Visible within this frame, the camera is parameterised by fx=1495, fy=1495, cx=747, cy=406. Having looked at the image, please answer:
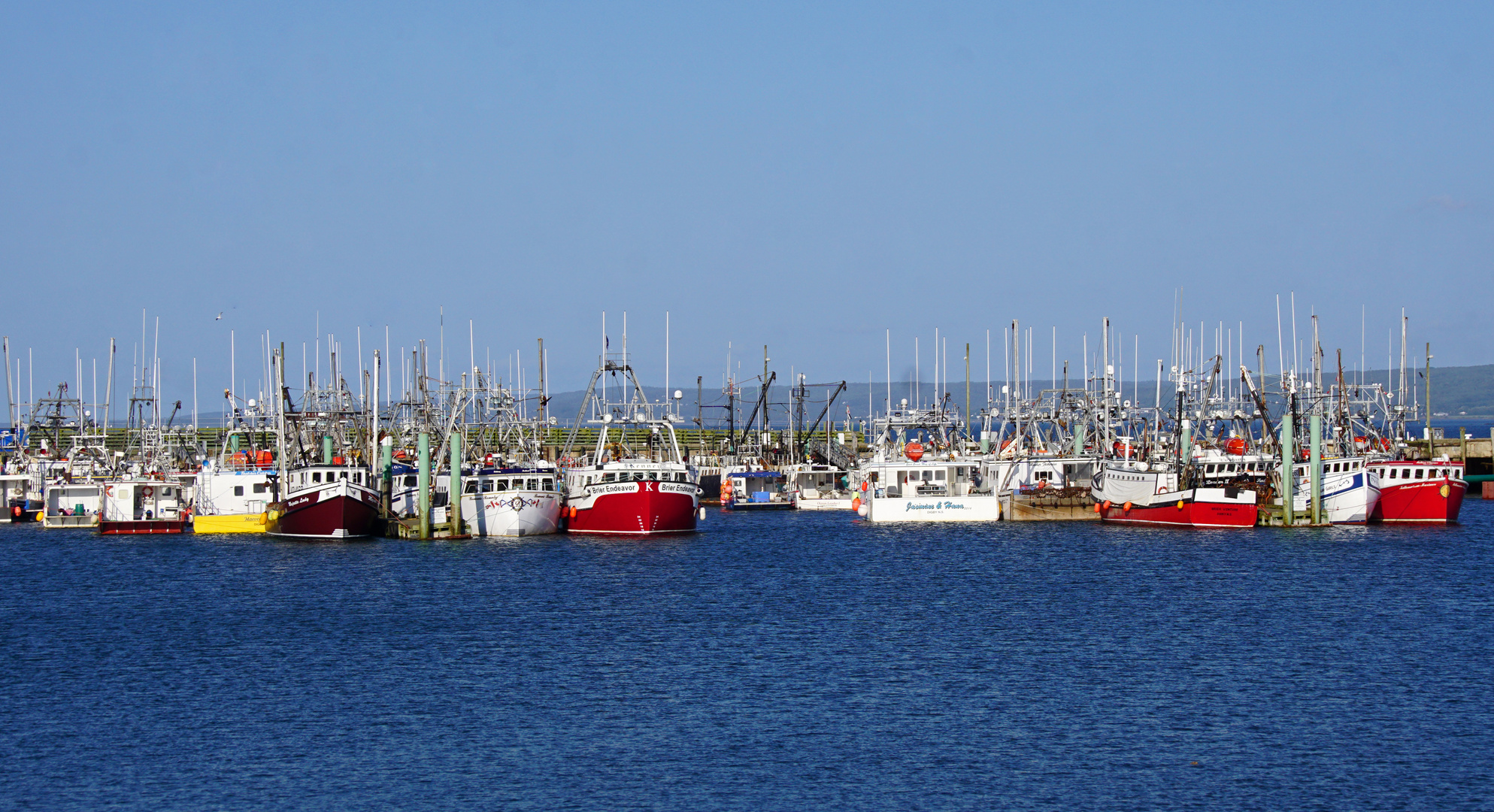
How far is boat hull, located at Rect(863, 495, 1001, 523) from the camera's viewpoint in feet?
296

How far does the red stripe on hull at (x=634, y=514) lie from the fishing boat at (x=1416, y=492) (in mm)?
38449

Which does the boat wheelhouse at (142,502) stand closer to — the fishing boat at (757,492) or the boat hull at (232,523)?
the boat hull at (232,523)

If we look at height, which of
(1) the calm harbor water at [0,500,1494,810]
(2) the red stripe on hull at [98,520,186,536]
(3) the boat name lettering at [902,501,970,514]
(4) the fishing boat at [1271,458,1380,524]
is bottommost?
(1) the calm harbor water at [0,500,1494,810]

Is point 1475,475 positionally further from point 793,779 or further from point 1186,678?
point 793,779

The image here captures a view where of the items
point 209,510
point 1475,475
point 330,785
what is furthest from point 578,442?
point 330,785

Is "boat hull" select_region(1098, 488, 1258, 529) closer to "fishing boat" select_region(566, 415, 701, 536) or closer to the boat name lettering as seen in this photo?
the boat name lettering

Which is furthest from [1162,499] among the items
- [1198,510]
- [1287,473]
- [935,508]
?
[935,508]

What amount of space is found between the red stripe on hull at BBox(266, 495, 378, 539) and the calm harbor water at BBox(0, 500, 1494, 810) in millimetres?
8749

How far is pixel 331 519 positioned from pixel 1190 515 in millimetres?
46668

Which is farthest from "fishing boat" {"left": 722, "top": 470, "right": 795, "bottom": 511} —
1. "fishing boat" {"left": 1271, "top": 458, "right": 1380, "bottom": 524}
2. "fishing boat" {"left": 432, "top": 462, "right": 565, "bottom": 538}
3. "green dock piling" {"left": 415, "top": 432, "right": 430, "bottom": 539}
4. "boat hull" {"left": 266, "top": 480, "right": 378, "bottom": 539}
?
"fishing boat" {"left": 1271, "top": 458, "right": 1380, "bottom": 524}

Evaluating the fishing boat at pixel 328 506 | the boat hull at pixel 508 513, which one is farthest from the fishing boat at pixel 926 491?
the fishing boat at pixel 328 506

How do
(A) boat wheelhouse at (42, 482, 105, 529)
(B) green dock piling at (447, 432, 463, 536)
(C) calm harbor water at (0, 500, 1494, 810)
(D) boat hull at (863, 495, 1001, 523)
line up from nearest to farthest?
(C) calm harbor water at (0, 500, 1494, 810)
(B) green dock piling at (447, 432, 463, 536)
(D) boat hull at (863, 495, 1001, 523)
(A) boat wheelhouse at (42, 482, 105, 529)

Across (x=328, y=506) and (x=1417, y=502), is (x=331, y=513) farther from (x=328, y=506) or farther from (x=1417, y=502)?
(x=1417, y=502)

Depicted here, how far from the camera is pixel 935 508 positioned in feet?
298
